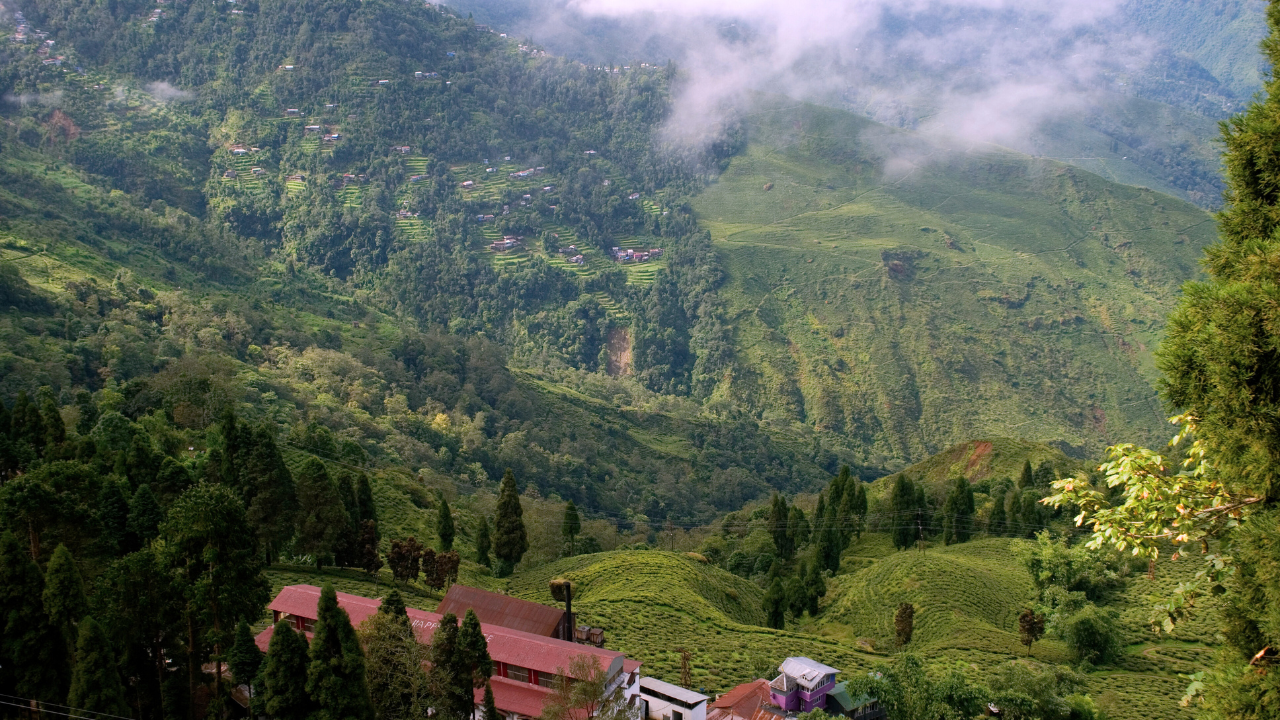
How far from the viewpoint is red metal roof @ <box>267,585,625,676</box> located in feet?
108

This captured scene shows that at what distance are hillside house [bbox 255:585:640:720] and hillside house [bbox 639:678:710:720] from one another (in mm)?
595

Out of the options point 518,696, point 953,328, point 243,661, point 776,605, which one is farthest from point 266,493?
point 953,328

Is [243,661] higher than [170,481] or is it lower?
lower

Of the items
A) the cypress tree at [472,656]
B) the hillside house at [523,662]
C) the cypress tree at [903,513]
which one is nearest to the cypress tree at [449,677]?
the cypress tree at [472,656]

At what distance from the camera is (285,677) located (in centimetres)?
2608

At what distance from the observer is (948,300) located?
176125 millimetres

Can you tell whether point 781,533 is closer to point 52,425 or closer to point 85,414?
point 85,414

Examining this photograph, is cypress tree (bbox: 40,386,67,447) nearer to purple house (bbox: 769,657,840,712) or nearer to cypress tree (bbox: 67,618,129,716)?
cypress tree (bbox: 67,618,129,716)

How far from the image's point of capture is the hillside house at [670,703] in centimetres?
3475

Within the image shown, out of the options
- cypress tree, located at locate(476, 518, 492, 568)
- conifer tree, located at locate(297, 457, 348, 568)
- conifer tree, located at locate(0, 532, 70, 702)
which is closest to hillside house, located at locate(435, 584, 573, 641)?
conifer tree, located at locate(297, 457, 348, 568)

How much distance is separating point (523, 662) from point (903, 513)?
146 ft

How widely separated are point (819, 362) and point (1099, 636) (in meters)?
118

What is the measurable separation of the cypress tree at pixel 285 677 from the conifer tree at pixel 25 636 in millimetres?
5662

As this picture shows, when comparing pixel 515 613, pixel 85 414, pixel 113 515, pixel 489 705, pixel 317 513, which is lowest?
pixel 489 705
